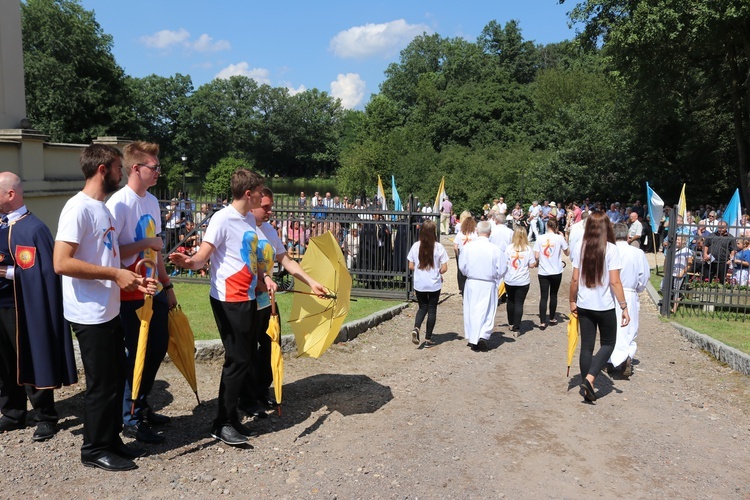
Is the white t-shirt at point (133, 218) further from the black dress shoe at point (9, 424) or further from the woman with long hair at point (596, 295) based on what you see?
the woman with long hair at point (596, 295)

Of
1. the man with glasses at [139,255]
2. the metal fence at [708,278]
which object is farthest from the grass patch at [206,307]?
the metal fence at [708,278]

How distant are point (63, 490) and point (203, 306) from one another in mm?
6172

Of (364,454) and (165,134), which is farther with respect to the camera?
(165,134)

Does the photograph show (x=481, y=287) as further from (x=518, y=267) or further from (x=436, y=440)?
(x=436, y=440)

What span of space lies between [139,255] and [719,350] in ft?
24.9

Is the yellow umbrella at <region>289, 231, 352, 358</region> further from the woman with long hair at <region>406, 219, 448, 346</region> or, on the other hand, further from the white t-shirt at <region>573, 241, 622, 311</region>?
the woman with long hair at <region>406, 219, 448, 346</region>

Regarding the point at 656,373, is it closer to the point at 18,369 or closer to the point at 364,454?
the point at 364,454

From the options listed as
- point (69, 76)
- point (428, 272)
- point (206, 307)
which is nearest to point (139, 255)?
point (428, 272)

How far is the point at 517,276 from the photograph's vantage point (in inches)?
396

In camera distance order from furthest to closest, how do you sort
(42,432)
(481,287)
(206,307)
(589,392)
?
(206,307), (481,287), (589,392), (42,432)

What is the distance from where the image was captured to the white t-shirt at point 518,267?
393 inches

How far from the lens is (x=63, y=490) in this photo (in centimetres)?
416

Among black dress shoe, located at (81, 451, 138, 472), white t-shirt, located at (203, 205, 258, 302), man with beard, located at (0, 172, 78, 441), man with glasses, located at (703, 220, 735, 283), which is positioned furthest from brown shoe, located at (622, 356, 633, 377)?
man with beard, located at (0, 172, 78, 441)

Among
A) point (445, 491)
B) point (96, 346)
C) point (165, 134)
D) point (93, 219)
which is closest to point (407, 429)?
point (445, 491)
